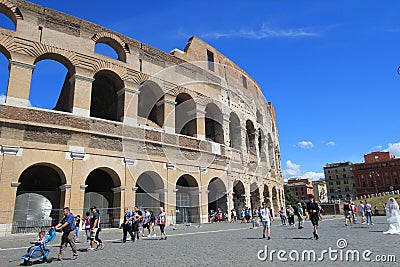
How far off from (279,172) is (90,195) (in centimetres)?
2209

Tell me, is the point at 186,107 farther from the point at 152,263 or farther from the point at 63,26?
the point at 152,263

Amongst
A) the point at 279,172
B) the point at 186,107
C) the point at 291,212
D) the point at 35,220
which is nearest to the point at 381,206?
the point at 279,172

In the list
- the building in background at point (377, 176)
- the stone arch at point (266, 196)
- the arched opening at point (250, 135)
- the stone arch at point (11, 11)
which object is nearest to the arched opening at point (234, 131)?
the arched opening at point (250, 135)

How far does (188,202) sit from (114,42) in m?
10.6

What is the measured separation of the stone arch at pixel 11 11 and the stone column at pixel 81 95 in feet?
11.8

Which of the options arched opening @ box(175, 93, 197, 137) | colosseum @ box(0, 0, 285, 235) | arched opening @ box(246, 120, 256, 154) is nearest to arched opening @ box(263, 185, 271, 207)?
colosseum @ box(0, 0, 285, 235)

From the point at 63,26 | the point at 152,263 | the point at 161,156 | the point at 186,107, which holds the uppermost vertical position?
the point at 63,26

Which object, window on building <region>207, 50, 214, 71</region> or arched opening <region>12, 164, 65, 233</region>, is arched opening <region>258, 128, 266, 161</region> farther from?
arched opening <region>12, 164, 65, 233</region>

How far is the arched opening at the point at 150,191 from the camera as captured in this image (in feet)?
55.6

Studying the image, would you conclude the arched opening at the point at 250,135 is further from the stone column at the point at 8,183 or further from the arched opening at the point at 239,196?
the stone column at the point at 8,183

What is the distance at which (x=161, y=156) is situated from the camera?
1756cm

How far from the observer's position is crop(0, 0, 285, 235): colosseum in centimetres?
1375

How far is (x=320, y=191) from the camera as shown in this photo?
90.4 meters

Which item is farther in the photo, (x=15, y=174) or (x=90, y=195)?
(x=90, y=195)
